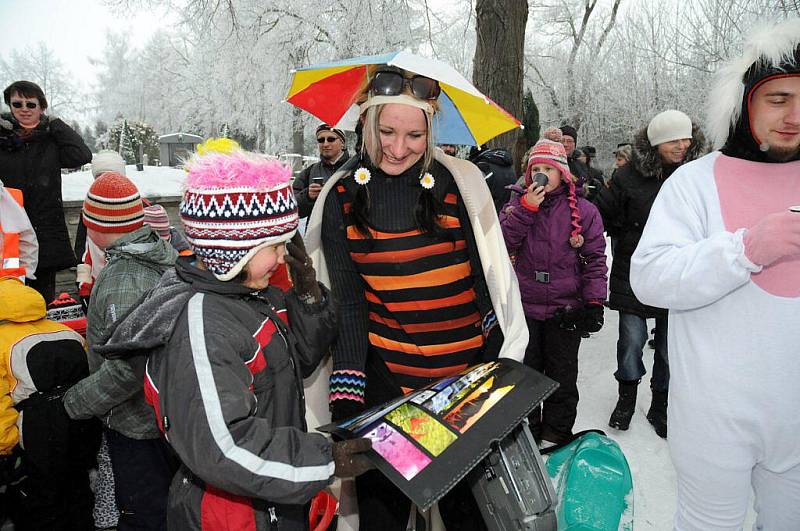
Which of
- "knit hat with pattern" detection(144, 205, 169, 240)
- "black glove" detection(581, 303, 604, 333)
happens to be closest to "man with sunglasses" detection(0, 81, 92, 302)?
"knit hat with pattern" detection(144, 205, 169, 240)

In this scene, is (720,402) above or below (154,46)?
below

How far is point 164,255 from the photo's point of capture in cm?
229

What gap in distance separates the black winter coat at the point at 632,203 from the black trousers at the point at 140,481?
288cm

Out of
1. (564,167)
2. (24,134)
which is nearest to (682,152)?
(564,167)

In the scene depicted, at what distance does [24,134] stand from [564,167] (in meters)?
4.19

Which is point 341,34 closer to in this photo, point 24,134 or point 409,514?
point 24,134

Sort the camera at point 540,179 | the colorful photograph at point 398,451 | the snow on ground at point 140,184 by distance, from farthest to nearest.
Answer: the snow on ground at point 140,184 < the camera at point 540,179 < the colorful photograph at point 398,451

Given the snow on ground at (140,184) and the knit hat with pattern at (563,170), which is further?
the snow on ground at (140,184)

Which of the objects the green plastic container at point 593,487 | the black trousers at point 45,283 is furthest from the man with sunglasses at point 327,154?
the green plastic container at point 593,487

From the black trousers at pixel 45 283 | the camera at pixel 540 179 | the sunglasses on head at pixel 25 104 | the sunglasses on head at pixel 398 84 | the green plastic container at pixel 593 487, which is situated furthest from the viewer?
the black trousers at pixel 45 283

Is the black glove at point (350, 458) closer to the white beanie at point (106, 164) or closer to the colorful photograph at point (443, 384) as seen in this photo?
the colorful photograph at point (443, 384)

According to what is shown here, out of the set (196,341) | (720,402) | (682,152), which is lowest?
(720,402)

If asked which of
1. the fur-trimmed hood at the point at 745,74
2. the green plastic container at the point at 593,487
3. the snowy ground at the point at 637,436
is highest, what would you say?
the fur-trimmed hood at the point at 745,74

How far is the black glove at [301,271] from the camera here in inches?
67.4
